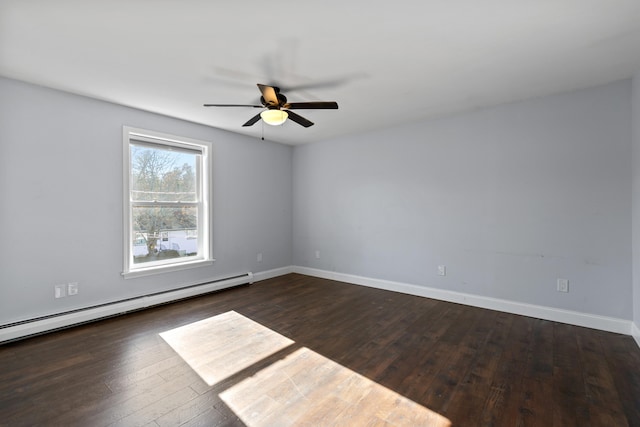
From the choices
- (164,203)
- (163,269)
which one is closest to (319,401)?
(163,269)

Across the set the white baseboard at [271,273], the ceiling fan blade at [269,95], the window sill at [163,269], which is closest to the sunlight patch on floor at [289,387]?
the window sill at [163,269]

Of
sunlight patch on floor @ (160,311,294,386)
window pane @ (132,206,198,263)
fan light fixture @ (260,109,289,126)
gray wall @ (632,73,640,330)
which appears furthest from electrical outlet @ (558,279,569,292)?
window pane @ (132,206,198,263)

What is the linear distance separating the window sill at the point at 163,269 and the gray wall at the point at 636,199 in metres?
4.84

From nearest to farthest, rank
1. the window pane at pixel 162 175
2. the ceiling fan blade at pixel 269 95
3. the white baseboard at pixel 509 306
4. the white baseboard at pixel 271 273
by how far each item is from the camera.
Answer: the ceiling fan blade at pixel 269 95
the white baseboard at pixel 509 306
the window pane at pixel 162 175
the white baseboard at pixel 271 273

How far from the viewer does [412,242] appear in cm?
415

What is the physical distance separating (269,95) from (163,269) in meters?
2.70

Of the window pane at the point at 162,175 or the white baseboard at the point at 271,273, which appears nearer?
the window pane at the point at 162,175

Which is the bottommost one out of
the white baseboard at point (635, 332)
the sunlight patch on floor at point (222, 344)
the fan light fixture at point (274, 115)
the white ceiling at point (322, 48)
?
the sunlight patch on floor at point (222, 344)

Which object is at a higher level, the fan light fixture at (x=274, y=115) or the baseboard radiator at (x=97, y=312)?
the fan light fixture at (x=274, y=115)

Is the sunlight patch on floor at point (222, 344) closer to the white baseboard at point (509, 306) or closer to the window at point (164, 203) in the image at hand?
the window at point (164, 203)

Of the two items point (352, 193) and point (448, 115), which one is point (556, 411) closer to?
point (448, 115)

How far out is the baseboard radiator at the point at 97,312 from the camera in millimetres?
2678

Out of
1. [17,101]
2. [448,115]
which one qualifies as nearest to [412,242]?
[448,115]

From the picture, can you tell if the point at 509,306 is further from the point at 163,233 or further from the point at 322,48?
the point at 163,233
